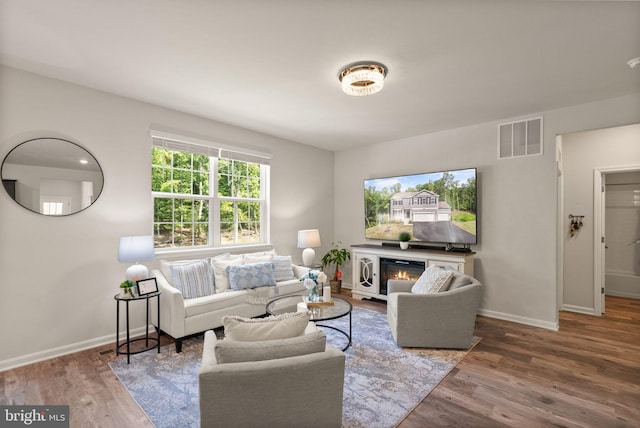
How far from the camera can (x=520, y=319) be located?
3.91m

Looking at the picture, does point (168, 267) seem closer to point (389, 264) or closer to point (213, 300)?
point (213, 300)

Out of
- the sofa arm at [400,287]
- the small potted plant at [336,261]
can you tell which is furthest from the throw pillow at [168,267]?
the small potted plant at [336,261]

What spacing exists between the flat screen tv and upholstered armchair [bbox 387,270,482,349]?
1.46 meters

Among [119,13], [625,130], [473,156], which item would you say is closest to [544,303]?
[473,156]

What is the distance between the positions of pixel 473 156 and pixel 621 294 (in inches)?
151

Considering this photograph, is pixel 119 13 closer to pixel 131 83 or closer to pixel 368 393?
pixel 131 83

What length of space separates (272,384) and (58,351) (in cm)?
275

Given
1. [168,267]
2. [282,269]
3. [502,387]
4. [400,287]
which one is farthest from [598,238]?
[168,267]

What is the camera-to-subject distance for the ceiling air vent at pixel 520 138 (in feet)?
12.5

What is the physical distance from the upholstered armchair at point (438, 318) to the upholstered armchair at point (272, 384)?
1605mm

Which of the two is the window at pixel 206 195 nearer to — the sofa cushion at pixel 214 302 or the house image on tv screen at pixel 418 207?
the sofa cushion at pixel 214 302

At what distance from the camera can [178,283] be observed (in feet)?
10.6

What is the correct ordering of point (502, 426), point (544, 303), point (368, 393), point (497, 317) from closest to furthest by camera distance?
point (502, 426), point (368, 393), point (544, 303), point (497, 317)

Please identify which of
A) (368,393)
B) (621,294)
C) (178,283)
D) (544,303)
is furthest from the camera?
(621,294)
